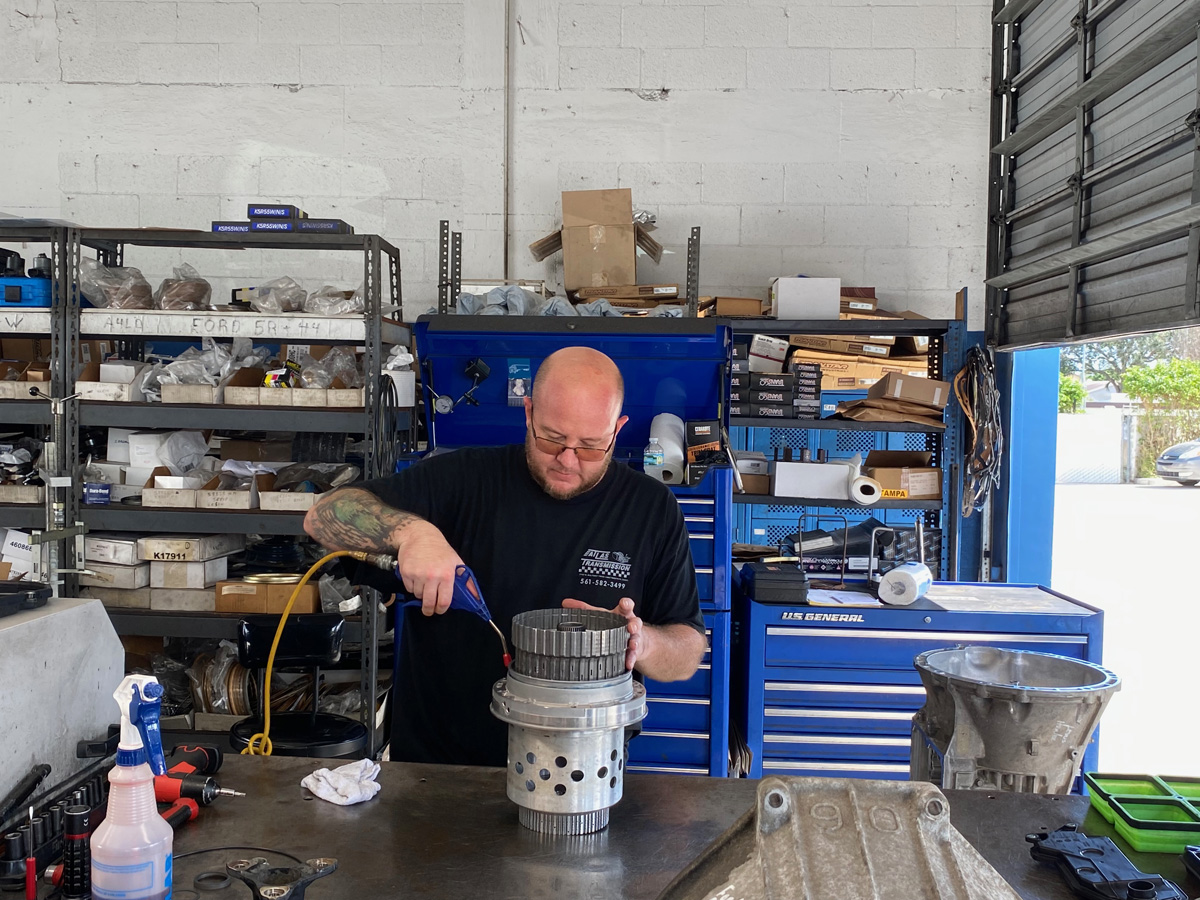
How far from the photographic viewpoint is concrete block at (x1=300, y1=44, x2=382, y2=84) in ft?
12.2

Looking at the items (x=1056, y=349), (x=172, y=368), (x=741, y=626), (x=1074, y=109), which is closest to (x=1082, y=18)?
(x=1074, y=109)

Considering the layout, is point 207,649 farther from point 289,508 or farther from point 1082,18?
point 1082,18

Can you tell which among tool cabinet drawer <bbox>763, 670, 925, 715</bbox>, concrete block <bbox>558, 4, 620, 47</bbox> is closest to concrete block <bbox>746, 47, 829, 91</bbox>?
concrete block <bbox>558, 4, 620, 47</bbox>

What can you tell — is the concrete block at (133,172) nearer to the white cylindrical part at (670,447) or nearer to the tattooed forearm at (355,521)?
the white cylindrical part at (670,447)

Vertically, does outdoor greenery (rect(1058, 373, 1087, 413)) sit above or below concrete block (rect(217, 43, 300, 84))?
below

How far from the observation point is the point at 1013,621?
283 cm

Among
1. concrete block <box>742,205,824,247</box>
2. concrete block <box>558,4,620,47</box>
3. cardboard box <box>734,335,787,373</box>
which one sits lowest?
cardboard box <box>734,335,787,373</box>

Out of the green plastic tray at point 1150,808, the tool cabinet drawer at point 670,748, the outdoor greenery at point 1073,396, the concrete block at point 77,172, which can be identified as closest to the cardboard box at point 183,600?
the tool cabinet drawer at point 670,748

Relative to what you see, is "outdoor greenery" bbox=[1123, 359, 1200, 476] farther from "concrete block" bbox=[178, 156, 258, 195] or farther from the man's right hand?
the man's right hand

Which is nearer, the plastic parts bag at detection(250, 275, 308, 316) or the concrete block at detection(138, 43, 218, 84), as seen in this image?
the plastic parts bag at detection(250, 275, 308, 316)

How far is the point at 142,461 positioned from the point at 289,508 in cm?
57

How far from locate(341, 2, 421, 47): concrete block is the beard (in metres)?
2.59

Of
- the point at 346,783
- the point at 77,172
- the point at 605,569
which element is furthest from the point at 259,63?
the point at 346,783

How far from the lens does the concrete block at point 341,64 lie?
3.72 meters
